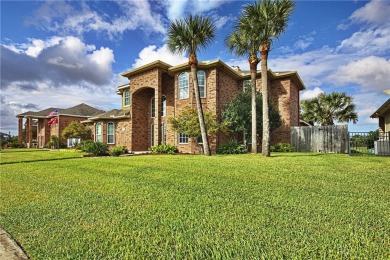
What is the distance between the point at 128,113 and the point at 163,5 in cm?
1284

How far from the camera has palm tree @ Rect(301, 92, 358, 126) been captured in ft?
83.8

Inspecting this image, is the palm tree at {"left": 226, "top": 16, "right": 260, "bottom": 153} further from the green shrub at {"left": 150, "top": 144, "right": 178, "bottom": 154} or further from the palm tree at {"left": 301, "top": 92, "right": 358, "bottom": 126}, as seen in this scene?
the palm tree at {"left": 301, "top": 92, "right": 358, "bottom": 126}

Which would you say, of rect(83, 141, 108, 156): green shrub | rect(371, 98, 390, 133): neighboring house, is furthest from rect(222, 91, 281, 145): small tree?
rect(83, 141, 108, 156): green shrub

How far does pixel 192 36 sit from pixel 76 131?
2275cm

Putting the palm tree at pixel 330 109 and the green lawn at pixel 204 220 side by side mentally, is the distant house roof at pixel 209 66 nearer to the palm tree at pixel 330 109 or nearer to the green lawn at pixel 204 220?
the palm tree at pixel 330 109

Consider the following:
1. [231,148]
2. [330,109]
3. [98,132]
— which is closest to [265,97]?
[231,148]

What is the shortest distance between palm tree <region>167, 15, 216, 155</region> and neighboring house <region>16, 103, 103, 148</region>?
26488 millimetres

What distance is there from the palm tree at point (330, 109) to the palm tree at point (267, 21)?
16.5 meters

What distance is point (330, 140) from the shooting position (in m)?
17.5

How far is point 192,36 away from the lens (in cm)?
1496

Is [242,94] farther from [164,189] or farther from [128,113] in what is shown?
[164,189]

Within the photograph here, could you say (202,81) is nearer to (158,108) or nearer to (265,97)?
(158,108)

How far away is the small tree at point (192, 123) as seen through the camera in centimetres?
1722

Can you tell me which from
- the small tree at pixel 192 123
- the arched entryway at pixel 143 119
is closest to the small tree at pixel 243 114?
the small tree at pixel 192 123
